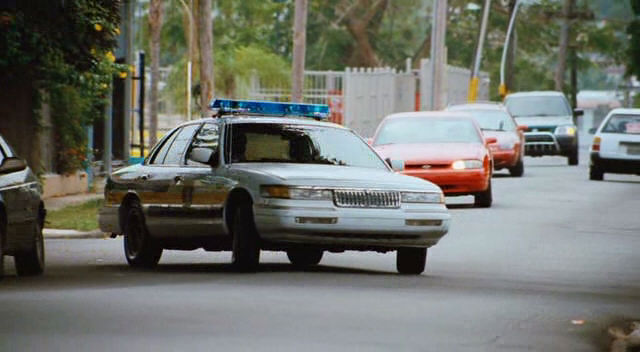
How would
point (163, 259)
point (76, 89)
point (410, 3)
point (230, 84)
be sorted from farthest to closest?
point (410, 3), point (230, 84), point (76, 89), point (163, 259)

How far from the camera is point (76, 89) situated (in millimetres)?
31781

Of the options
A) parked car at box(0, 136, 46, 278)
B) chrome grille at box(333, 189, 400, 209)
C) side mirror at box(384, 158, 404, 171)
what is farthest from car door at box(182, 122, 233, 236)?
side mirror at box(384, 158, 404, 171)

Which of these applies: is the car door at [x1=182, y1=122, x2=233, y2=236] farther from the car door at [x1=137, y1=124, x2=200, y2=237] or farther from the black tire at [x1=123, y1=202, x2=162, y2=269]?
the black tire at [x1=123, y1=202, x2=162, y2=269]

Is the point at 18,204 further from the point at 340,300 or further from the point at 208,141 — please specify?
the point at 340,300

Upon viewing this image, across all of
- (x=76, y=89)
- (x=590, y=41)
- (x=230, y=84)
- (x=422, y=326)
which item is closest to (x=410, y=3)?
(x=590, y=41)

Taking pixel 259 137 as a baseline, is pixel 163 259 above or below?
below

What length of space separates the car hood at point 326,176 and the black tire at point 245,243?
0.37 meters

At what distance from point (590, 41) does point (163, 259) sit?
78.9 meters

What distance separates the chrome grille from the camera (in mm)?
16188

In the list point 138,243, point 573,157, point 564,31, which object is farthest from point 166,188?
point 564,31

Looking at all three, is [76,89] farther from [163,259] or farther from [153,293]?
[153,293]

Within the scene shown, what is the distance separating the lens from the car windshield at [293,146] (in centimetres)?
1717

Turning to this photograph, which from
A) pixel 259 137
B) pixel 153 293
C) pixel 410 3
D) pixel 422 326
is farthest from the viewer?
pixel 410 3

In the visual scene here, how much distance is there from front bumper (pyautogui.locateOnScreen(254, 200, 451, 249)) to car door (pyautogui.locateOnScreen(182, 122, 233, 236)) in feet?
2.33
